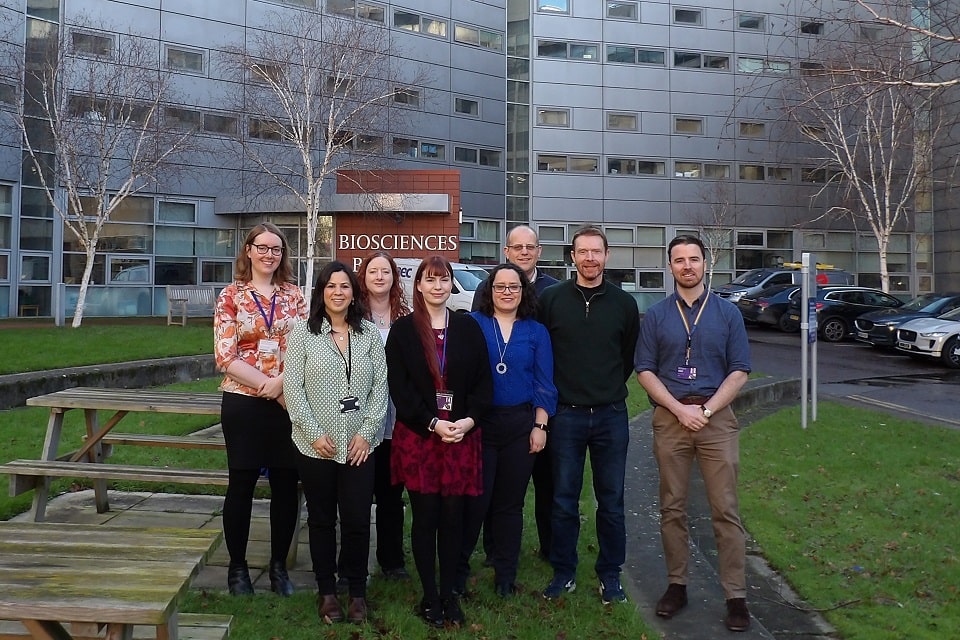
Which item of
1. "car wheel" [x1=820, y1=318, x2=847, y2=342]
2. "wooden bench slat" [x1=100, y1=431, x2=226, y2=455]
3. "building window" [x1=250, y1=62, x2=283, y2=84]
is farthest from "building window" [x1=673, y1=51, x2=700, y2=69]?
"wooden bench slat" [x1=100, y1=431, x2=226, y2=455]

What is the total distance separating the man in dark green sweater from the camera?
16.1ft

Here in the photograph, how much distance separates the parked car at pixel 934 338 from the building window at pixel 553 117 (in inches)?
848

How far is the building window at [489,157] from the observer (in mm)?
37875

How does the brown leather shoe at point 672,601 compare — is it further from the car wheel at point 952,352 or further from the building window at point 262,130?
the building window at point 262,130

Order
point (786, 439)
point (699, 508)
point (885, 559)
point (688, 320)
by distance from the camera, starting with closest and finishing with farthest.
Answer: point (688, 320) < point (885, 559) < point (699, 508) < point (786, 439)

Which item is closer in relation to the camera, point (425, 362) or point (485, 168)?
point (425, 362)

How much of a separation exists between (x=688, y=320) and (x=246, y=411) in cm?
253

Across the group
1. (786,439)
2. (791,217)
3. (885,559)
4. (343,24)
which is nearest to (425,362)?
(885,559)

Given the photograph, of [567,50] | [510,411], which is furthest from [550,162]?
[510,411]

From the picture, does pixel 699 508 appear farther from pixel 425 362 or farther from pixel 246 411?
pixel 246 411

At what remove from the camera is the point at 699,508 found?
7270mm

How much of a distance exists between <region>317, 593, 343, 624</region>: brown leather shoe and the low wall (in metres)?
7.43

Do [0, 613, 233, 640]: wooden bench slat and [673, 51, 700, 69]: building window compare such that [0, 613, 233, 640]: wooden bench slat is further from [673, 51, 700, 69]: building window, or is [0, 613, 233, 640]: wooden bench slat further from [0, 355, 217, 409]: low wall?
[673, 51, 700, 69]: building window

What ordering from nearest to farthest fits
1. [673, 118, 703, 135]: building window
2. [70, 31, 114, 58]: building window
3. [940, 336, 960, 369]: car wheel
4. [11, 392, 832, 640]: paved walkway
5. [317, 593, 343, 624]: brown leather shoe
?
1. [317, 593, 343, 624]: brown leather shoe
2. [11, 392, 832, 640]: paved walkway
3. [940, 336, 960, 369]: car wheel
4. [70, 31, 114, 58]: building window
5. [673, 118, 703, 135]: building window
